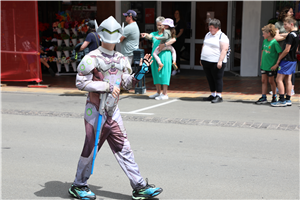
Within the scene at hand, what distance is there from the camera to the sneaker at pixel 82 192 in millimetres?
4309

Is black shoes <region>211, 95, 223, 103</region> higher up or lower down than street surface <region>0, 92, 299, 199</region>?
higher up

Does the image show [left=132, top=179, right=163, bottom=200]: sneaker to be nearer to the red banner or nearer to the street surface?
the street surface

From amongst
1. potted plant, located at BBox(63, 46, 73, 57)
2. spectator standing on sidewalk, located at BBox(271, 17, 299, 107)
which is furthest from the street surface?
potted plant, located at BBox(63, 46, 73, 57)

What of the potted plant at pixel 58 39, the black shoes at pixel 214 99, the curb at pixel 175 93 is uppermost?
the potted plant at pixel 58 39

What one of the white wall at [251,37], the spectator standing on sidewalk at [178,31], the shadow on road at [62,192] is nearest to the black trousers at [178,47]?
the spectator standing on sidewalk at [178,31]

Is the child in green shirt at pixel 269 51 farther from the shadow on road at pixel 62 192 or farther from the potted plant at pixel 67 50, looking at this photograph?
the potted plant at pixel 67 50

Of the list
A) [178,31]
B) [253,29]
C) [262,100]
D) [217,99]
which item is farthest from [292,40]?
[178,31]

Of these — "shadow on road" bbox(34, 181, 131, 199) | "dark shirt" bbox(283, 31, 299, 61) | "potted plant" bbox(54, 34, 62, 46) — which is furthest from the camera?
"potted plant" bbox(54, 34, 62, 46)

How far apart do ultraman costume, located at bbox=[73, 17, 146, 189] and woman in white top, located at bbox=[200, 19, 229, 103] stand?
541 cm

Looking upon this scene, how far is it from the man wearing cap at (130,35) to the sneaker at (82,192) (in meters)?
6.39

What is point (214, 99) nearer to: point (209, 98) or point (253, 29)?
point (209, 98)

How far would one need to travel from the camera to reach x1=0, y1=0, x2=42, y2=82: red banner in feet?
39.3

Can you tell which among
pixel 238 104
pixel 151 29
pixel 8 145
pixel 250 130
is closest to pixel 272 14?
pixel 151 29

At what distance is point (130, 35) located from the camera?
10398mm
